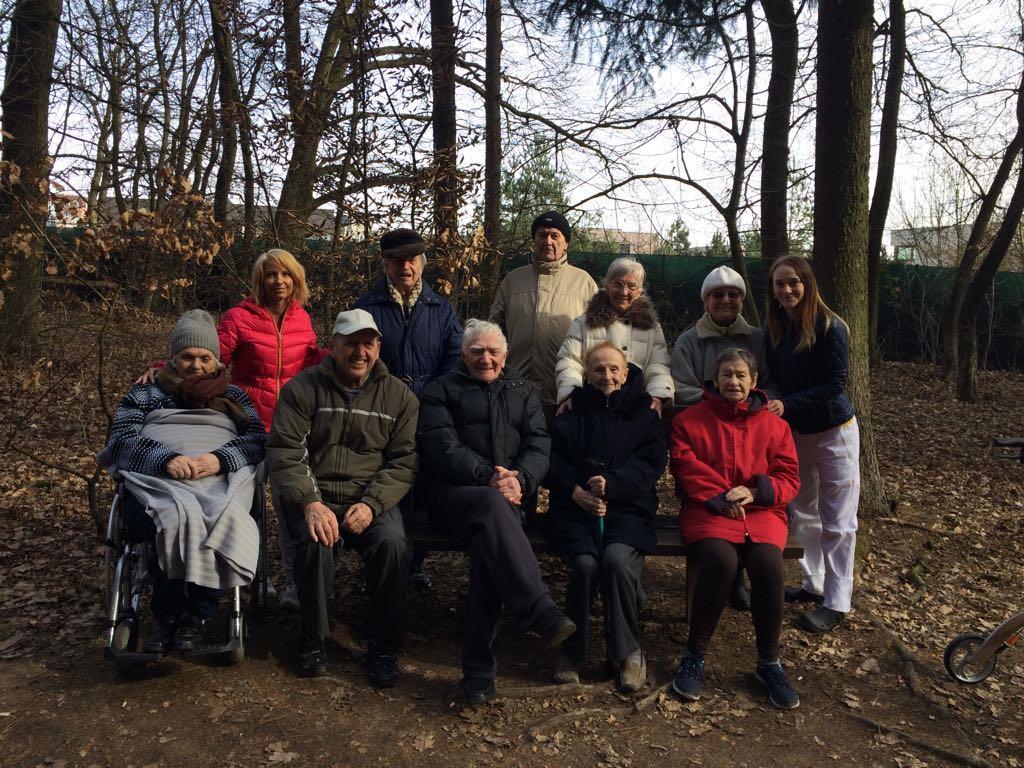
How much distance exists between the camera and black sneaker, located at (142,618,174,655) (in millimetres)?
3359

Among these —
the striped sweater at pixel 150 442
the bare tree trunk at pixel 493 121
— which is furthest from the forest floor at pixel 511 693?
the bare tree trunk at pixel 493 121

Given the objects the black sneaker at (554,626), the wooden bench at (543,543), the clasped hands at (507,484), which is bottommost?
the black sneaker at (554,626)

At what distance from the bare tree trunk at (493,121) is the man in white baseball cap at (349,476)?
12.8ft

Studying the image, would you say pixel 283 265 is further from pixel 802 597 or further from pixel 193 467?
pixel 802 597

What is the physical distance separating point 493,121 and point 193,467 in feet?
17.5

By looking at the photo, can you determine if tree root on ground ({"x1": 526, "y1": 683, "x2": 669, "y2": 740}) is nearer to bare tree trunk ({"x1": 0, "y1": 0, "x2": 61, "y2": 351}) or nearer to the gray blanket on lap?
the gray blanket on lap

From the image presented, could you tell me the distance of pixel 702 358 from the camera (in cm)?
427

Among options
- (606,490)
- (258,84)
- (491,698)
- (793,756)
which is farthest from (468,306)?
(793,756)

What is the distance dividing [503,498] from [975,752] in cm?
204

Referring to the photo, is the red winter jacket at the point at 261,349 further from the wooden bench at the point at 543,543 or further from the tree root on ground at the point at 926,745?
the tree root on ground at the point at 926,745

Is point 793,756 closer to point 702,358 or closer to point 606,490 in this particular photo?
point 606,490

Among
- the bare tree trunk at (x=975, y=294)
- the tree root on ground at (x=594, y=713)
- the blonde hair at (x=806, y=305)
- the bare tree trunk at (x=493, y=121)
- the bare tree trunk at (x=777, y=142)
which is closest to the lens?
the tree root on ground at (x=594, y=713)

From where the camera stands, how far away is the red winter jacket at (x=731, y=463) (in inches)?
144

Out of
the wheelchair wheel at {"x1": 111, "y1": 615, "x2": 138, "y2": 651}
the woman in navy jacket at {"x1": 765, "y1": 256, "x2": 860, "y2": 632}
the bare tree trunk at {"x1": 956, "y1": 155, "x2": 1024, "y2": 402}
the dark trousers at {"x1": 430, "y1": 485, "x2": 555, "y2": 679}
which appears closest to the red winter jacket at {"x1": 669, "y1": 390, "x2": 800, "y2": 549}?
the woman in navy jacket at {"x1": 765, "y1": 256, "x2": 860, "y2": 632}
